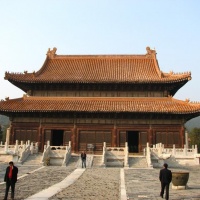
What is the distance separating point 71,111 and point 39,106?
12.3 feet

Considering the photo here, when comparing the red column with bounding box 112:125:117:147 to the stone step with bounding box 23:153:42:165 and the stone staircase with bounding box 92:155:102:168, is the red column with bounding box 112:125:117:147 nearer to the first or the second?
the stone staircase with bounding box 92:155:102:168

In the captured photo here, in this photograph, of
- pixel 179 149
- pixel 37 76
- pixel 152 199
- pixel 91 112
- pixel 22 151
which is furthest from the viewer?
pixel 37 76

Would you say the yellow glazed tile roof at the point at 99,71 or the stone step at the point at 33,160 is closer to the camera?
the stone step at the point at 33,160

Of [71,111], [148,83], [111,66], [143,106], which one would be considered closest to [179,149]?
[143,106]

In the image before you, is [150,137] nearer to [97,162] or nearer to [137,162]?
[137,162]

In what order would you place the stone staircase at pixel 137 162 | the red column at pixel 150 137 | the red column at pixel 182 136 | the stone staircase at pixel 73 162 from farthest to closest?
the red column at pixel 150 137
the red column at pixel 182 136
the stone staircase at pixel 73 162
the stone staircase at pixel 137 162

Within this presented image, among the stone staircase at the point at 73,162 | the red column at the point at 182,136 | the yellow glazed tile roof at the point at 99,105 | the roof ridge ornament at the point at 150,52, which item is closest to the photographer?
the stone staircase at the point at 73,162

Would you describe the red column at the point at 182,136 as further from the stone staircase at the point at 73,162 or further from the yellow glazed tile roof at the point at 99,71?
the stone staircase at the point at 73,162

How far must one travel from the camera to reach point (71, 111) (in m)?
29.3

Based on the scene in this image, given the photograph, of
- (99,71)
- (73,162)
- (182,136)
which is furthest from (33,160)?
(182,136)

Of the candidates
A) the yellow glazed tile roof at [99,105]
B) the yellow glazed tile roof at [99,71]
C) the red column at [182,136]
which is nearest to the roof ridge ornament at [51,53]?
the yellow glazed tile roof at [99,71]

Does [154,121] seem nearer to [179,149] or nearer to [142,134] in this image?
[142,134]

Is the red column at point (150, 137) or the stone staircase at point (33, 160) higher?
the red column at point (150, 137)

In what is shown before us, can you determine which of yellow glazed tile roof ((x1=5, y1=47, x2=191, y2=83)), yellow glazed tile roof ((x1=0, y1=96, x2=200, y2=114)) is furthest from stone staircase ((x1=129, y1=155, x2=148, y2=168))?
yellow glazed tile roof ((x1=5, y1=47, x2=191, y2=83))
